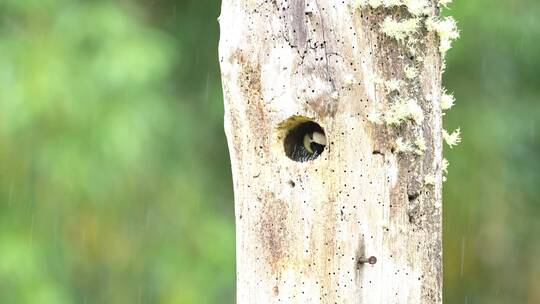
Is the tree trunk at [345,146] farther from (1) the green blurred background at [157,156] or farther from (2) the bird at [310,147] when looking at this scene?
(1) the green blurred background at [157,156]

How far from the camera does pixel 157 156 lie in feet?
26.6

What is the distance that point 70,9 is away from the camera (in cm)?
776

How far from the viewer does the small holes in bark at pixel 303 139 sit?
11.1 feet

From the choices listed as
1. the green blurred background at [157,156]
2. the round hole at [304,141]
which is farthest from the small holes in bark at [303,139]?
the green blurred background at [157,156]

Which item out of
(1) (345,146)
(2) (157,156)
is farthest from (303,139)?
(2) (157,156)

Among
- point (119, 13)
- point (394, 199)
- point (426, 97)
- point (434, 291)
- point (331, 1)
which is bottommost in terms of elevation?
point (434, 291)

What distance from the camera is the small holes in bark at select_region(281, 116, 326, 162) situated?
3398 millimetres

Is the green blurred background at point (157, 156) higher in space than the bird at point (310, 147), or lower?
higher

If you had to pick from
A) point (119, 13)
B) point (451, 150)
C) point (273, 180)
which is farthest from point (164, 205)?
point (273, 180)

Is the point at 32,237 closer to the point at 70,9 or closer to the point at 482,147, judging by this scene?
the point at 70,9

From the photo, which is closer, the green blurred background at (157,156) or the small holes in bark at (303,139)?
the small holes in bark at (303,139)

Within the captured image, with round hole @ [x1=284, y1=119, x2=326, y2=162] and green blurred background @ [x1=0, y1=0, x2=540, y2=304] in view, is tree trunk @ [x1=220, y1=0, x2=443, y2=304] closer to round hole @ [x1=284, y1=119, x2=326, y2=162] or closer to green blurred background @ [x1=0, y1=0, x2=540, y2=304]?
round hole @ [x1=284, y1=119, x2=326, y2=162]

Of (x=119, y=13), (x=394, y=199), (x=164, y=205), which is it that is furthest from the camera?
(x=164, y=205)

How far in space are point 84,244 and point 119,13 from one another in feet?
5.63
